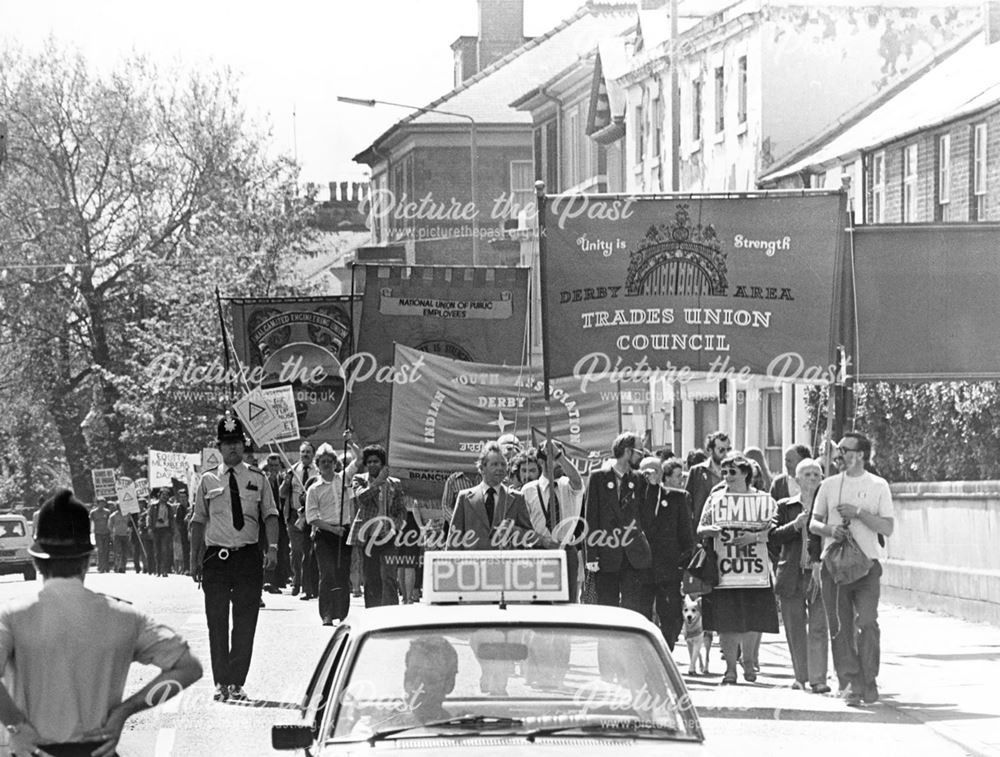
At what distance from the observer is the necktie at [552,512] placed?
1691 centimetres

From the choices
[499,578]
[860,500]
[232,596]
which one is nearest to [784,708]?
[860,500]

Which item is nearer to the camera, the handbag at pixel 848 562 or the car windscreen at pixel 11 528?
the handbag at pixel 848 562

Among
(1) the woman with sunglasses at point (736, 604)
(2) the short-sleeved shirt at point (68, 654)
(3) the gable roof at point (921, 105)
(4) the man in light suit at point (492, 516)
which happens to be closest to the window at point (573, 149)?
(3) the gable roof at point (921, 105)

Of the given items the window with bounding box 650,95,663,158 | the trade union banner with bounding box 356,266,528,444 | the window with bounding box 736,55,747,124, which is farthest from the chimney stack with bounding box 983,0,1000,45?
the trade union banner with bounding box 356,266,528,444

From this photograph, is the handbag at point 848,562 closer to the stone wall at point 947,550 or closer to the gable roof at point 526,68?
the stone wall at point 947,550

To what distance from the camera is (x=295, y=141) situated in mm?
64250

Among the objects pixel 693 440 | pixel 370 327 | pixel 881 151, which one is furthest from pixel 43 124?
pixel 370 327

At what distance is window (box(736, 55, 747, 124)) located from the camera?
152 feet

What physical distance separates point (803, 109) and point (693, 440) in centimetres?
849

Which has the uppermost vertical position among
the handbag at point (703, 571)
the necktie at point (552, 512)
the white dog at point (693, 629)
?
the necktie at point (552, 512)

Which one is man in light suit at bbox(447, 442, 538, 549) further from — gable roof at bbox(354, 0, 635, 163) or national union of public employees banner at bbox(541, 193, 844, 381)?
gable roof at bbox(354, 0, 635, 163)

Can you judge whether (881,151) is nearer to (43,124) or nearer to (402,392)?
(402,392)

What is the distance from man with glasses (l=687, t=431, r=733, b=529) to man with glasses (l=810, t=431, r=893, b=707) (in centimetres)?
345

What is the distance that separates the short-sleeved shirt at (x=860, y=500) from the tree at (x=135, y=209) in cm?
4652
